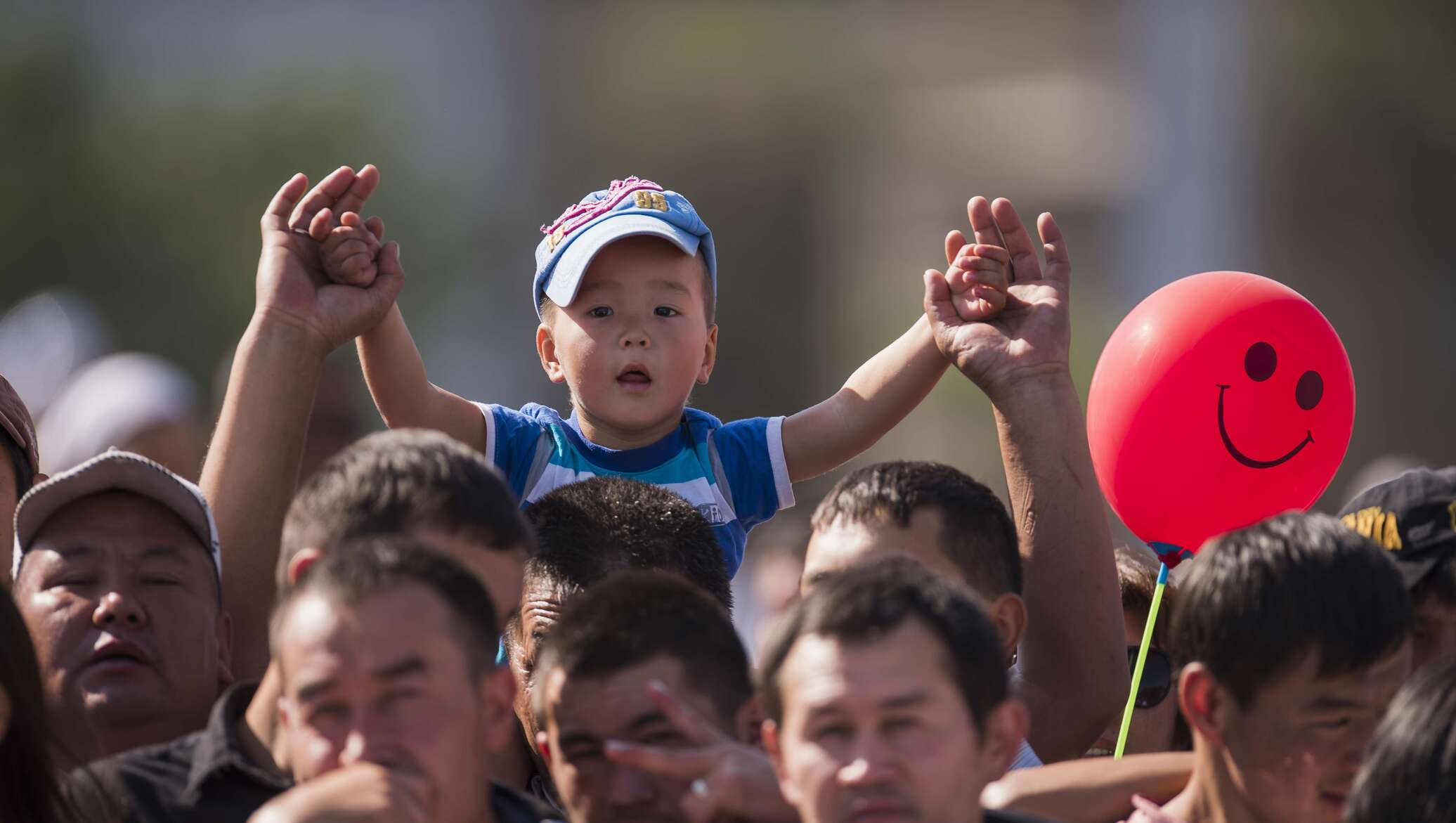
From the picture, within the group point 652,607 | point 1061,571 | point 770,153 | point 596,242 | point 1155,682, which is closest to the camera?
point 652,607

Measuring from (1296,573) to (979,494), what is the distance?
0.92 meters

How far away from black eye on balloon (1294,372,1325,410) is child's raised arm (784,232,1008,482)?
739 mm

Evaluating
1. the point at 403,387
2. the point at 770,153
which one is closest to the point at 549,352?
the point at 403,387

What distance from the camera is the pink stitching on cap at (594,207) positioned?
191 inches

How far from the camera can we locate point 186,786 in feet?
10.1

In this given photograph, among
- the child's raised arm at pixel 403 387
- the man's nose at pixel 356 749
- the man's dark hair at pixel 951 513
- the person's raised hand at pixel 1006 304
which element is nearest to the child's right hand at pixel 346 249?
the child's raised arm at pixel 403 387

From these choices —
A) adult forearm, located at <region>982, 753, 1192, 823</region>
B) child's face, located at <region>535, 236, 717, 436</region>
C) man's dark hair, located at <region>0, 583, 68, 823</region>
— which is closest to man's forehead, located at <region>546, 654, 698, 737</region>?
adult forearm, located at <region>982, 753, 1192, 823</region>

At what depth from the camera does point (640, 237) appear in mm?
4824

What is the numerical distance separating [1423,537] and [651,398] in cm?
180

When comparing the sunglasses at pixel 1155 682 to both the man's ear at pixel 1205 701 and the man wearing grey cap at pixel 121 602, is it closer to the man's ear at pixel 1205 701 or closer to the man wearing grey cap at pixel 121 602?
the man's ear at pixel 1205 701

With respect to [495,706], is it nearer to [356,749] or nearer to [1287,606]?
[356,749]

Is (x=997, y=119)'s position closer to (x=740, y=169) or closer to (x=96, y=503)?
(x=740, y=169)

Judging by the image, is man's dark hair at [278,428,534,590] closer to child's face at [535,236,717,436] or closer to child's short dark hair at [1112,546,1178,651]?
child's face at [535,236,717,436]

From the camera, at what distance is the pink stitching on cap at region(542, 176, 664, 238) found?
15.9 ft
